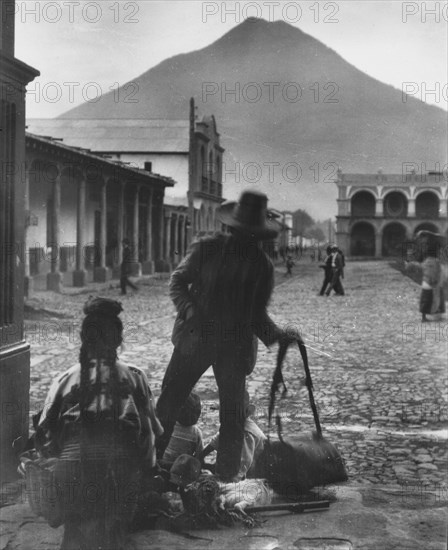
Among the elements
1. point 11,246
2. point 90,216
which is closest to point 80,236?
point 90,216

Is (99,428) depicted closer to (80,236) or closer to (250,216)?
(250,216)

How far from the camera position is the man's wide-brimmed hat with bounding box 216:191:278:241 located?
3779mm

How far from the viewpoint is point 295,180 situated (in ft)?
14.8

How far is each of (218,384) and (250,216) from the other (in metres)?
0.97

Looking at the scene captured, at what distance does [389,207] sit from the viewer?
536 cm

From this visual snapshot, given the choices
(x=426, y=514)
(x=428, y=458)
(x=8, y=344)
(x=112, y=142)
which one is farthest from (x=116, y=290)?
(x=426, y=514)

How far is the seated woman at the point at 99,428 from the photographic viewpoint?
357 cm

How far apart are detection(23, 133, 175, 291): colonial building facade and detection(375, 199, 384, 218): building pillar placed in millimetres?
1583

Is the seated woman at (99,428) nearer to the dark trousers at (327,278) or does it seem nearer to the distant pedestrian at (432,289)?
the dark trousers at (327,278)

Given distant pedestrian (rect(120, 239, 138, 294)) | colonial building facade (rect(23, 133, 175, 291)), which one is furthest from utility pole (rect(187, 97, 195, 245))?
distant pedestrian (rect(120, 239, 138, 294))

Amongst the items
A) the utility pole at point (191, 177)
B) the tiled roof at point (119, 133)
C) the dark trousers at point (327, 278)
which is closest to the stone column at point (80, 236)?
the tiled roof at point (119, 133)

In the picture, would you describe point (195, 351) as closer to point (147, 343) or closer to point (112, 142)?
point (112, 142)

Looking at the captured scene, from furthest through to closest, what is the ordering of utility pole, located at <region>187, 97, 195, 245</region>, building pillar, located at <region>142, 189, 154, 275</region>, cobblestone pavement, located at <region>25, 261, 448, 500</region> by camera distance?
building pillar, located at <region>142, 189, 154, 275</region> → cobblestone pavement, located at <region>25, 261, 448, 500</region> → utility pole, located at <region>187, 97, 195, 245</region>

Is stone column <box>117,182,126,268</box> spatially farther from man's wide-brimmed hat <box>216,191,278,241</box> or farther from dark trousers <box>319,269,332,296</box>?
dark trousers <box>319,269,332,296</box>
